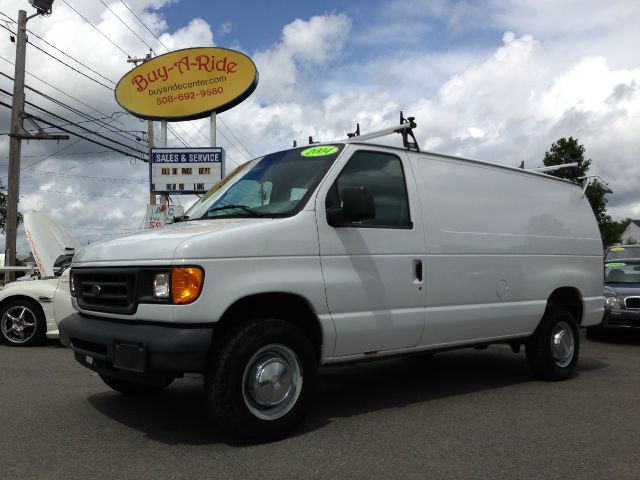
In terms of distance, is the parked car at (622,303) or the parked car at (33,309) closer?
the parked car at (33,309)

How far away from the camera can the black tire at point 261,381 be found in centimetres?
390

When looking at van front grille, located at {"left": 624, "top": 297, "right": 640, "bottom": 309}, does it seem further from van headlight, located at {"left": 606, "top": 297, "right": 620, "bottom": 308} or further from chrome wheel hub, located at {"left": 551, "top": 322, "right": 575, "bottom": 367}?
chrome wheel hub, located at {"left": 551, "top": 322, "right": 575, "bottom": 367}

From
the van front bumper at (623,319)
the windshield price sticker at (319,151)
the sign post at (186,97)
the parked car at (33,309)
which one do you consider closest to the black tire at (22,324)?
the parked car at (33,309)

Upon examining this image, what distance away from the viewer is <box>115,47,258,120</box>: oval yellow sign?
54.7ft

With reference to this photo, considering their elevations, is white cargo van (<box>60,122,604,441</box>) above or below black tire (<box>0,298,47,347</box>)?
above

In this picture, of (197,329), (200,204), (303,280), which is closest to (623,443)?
(303,280)

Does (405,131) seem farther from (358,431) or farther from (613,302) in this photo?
(613,302)

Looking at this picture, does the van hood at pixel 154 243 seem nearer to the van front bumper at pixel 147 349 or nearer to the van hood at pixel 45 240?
the van front bumper at pixel 147 349

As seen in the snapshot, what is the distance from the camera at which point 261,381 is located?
4.07m

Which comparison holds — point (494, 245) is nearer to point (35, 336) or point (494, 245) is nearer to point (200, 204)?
point (200, 204)

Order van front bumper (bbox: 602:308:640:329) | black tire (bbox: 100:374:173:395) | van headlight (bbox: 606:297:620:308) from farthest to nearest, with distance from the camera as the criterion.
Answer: van headlight (bbox: 606:297:620:308)
van front bumper (bbox: 602:308:640:329)
black tire (bbox: 100:374:173:395)

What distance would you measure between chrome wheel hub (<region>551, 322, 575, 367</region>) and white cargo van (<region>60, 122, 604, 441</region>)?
200 mm

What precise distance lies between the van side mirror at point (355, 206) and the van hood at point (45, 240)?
24.5ft

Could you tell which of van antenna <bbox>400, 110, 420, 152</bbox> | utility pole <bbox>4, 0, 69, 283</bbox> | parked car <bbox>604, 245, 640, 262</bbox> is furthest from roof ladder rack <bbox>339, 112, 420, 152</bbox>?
utility pole <bbox>4, 0, 69, 283</bbox>
